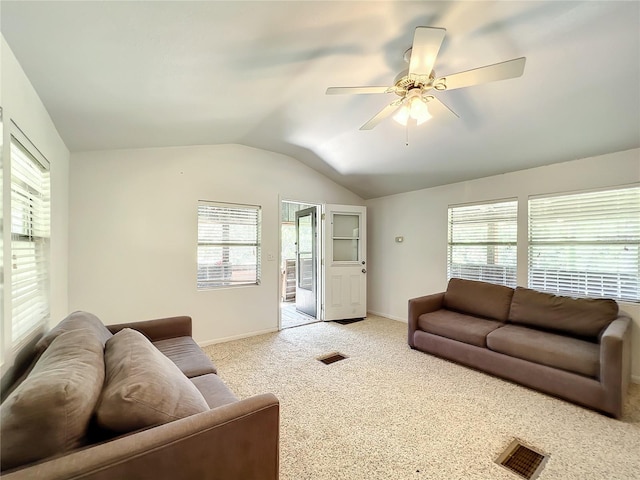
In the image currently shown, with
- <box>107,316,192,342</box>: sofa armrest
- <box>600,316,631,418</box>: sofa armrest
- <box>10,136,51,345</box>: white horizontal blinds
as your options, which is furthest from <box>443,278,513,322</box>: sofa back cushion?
<box>10,136,51,345</box>: white horizontal blinds

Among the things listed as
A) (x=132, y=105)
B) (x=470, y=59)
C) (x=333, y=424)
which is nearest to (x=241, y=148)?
(x=132, y=105)

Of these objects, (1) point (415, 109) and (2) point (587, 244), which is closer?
(1) point (415, 109)

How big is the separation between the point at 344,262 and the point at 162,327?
9.82ft

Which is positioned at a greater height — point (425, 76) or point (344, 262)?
point (425, 76)

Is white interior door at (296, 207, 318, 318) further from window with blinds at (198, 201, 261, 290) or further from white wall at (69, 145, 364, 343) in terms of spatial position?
window with blinds at (198, 201, 261, 290)

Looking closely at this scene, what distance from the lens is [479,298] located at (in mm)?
3377

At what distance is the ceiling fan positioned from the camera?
56.8 inches

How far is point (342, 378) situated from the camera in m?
2.71

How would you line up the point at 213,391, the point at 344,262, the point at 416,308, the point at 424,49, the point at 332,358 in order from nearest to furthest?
the point at 424,49 < the point at 213,391 < the point at 332,358 < the point at 416,308 < the point at 344,262

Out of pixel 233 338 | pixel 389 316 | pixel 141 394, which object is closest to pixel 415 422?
pixel 141 394

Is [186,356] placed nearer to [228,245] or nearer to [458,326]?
[228,245]

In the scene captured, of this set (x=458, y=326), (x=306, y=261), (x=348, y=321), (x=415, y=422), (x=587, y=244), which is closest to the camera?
(x=415, y=422)

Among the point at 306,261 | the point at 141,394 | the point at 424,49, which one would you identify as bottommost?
the point at 141,394

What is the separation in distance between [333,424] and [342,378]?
2.29 ft
